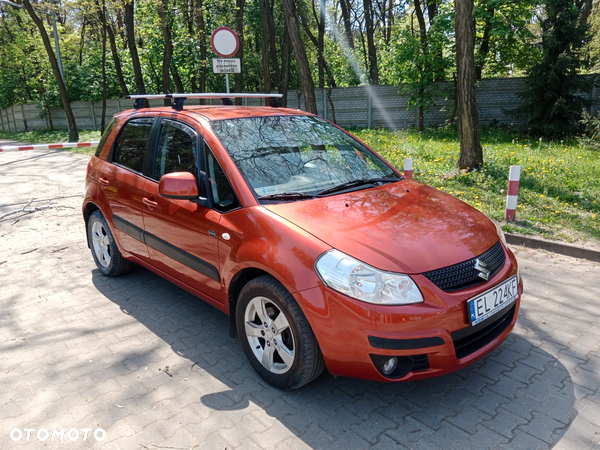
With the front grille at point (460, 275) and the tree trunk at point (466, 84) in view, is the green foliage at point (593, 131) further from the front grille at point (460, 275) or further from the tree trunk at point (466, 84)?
the front grille at point (460, 275)

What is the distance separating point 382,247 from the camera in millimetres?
2666

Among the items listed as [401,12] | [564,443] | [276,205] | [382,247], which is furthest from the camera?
[401,12]

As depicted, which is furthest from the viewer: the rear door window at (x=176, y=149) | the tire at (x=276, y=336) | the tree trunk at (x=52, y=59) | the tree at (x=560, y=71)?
the tree trunk at (x=52, y=59)

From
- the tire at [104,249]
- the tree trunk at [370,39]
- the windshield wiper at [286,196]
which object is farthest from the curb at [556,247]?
the tree trunk at [370,39]

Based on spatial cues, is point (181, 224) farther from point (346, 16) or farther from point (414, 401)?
point (346, 16)

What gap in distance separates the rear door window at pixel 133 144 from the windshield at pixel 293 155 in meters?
0.96

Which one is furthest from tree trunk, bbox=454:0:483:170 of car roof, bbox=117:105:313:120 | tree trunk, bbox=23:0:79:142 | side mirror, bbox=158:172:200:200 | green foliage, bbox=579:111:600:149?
tree trunk, bbox=23:0:79:142

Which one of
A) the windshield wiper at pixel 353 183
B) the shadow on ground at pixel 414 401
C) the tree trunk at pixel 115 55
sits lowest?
the shadow on ground at pixel 414 401

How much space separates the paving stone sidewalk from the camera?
102 inches

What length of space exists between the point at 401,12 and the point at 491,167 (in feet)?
86.3

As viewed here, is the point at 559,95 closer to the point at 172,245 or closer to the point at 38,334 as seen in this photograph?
the point at 172,245

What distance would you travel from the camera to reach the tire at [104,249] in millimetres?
4759

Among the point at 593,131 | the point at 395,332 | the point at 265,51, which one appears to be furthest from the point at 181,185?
the point at 265,51

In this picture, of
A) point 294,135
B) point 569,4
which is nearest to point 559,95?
point 569,4
